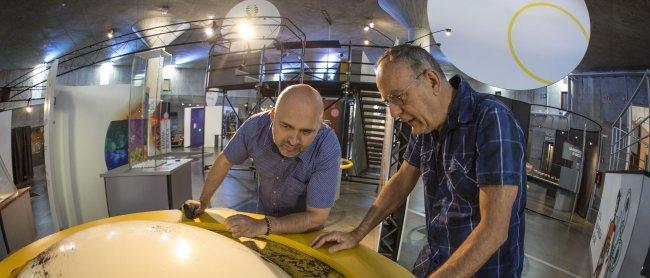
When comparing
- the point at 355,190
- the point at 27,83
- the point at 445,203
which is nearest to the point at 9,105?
the point at 27,83

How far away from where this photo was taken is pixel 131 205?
11.8 feet

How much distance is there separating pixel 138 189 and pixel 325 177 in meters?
2.80

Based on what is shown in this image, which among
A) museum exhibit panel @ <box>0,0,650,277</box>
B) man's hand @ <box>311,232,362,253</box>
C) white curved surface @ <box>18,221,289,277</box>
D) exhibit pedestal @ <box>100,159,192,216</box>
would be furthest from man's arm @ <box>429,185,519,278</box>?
exhibit pedestal @ <box>100,159,192,216</box>

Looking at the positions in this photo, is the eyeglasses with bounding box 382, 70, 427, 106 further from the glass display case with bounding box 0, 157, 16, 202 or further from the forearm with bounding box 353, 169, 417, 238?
the glass display case with bounding box 0, 157, 16, 202

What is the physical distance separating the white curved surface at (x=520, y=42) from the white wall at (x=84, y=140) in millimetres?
4104

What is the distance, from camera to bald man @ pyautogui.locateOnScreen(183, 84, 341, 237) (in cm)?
156

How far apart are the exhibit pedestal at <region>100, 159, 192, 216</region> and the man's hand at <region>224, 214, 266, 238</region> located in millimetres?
2627

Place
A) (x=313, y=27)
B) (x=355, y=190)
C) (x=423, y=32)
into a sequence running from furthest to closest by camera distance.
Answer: (x=313, y=27) < (x=423, y=32) < (x=355, y=190)

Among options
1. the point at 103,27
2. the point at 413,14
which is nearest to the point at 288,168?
the point at 413,14

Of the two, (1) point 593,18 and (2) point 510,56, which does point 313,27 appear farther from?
(2) point 510,56

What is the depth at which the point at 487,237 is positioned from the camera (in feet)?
3.57

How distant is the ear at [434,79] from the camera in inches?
48.7

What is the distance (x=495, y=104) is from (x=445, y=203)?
0.48m

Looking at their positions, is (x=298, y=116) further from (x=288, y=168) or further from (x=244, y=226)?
(x=244, y=226)
